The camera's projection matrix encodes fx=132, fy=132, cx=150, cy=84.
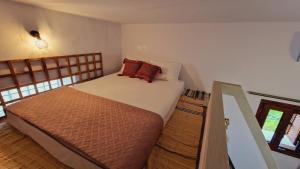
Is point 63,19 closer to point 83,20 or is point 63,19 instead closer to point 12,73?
point 83,20

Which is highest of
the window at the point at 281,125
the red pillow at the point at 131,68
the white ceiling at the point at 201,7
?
the white ceiling at the point at 201,7

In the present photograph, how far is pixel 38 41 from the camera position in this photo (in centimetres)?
197

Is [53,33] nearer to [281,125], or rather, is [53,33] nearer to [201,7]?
[201,7]

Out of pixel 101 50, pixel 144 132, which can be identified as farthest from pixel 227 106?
pixel 101 50

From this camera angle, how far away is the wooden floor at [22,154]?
3.84 ft

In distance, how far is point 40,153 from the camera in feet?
4.24

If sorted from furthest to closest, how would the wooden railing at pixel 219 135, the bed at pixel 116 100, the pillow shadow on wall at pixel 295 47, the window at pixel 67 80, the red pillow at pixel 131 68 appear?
the red pillow at pixel 131 68, the window at pixel 67 80, the pillow shadow on wall at pixel 295 47, the bed at pixel 116 100, the wooden railing at pixel 219 135

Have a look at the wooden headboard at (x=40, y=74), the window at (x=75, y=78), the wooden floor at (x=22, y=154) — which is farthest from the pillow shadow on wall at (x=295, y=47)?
the window at (x=75, y=78)

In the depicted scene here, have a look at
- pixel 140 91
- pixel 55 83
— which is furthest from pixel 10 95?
pixel 140 91

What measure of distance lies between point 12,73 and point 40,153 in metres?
1.25

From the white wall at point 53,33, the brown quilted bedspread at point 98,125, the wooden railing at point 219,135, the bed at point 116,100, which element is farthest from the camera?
the white wall at point 53,33

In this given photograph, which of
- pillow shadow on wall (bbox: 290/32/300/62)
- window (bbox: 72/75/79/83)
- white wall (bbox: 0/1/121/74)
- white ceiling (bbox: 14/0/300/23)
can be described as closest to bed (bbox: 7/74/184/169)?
window (bbox: 72/75/79/83)

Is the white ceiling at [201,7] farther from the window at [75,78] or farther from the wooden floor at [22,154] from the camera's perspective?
the wooden floor at [22,154]

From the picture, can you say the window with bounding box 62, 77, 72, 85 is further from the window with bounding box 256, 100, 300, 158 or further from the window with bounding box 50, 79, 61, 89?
the window with bounding box 256, 100, 300, 158
